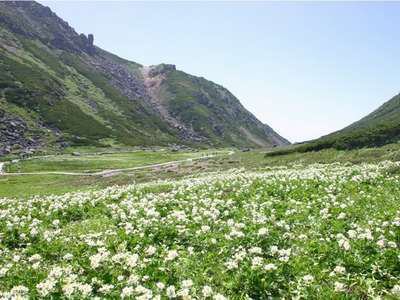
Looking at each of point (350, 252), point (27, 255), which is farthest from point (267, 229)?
point (27, 255)

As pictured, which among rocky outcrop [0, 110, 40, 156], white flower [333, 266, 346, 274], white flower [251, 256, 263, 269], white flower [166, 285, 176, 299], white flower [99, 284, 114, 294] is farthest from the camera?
rocky outcrop [0, 110, 40, 156]

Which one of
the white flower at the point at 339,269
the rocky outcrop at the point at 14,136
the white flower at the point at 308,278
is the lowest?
the white flower at the point at 308,278

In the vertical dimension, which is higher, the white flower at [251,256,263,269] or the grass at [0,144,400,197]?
the white flower at [251,256,263,269]

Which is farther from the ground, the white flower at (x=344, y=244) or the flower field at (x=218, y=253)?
the white flower at (x=344, y=244)

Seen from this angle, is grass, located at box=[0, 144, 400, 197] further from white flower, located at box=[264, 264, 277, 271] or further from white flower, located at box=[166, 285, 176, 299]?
white flower, located at box=[166, 285, 176, 299]

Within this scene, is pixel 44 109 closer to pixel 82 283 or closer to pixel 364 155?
pixel 364 155

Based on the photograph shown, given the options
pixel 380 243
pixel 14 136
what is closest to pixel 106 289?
pixel 380 243

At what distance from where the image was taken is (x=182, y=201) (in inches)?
739

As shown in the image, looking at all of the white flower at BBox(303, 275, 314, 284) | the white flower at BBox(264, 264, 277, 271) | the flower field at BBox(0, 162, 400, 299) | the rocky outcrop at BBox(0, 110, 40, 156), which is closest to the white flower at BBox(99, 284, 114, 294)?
the flower field at BBox(0, 162, 400, 299)

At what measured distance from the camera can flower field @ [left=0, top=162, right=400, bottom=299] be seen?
9008 millimetres

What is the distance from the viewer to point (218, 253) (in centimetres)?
1130

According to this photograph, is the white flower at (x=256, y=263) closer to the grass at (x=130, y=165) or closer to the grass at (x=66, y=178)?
the grass at (x=130, y=165)

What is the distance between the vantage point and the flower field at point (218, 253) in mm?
9008

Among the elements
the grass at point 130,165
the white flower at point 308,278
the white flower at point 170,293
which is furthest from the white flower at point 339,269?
the grass at point 130,165
